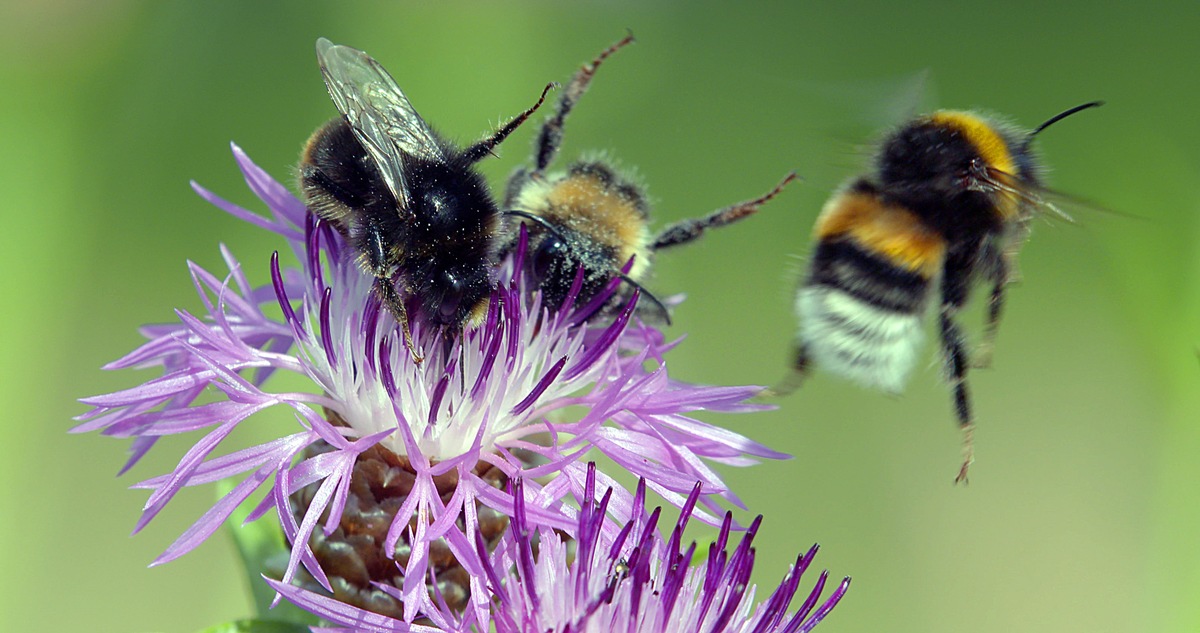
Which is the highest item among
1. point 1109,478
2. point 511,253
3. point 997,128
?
point 1109,478

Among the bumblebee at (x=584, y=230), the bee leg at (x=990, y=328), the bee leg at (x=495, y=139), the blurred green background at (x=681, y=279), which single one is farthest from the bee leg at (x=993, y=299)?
the blurred green background at (x=681, y=279)

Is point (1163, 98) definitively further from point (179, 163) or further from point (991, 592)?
point (179, 163)

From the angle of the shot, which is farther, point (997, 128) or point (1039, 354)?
point (1039, 354)

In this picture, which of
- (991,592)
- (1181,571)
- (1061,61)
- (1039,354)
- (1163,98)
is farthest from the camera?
(1061,61)

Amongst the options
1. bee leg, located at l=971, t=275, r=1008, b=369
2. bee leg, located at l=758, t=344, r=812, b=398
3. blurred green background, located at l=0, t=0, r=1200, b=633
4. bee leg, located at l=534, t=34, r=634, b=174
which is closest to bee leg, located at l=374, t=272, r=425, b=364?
bee leg, located at l=534, t=34, r=634, b=174

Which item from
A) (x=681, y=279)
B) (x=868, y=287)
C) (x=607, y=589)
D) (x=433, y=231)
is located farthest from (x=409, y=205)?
(x=681, y=279)

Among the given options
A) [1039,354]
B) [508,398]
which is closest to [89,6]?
[1039,354]

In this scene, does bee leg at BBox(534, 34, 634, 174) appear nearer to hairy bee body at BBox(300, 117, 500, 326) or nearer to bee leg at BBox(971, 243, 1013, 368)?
hairy bee body at BBox(300, 117, 500, 326)
